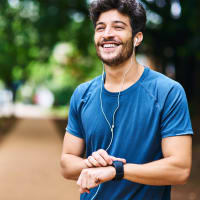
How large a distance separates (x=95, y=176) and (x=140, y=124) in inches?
13.8

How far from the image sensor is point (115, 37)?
2254mm

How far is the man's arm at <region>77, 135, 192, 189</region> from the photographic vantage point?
6.74 ft

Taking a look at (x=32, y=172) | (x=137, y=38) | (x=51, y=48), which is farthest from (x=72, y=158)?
(x=51, y=48)

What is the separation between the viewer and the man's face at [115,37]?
2252 mm

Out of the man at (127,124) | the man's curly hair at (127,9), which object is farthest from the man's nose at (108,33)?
the man's curly hair at (127,9)

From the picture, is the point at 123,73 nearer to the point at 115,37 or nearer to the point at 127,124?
the point at 115,37

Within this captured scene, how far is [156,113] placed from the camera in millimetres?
2135

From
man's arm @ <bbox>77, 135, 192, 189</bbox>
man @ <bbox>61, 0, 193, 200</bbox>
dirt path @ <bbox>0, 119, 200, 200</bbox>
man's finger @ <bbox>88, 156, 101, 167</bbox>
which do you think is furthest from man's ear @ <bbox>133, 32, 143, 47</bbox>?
dirt path @ <bbox>0, 119, 200, 200</bbox>

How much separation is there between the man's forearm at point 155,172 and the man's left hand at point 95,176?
0.08 metres

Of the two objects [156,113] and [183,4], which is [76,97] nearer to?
[156,113]

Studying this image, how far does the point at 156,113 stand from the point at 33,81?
5422cm

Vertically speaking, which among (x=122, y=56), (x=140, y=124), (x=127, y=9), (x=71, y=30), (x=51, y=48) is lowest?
(x=140, y=124)

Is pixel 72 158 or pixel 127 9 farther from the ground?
pixel 127 9

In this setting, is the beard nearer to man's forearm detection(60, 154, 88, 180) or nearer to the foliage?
man's forearm detection(60, 154, 88, 180)
